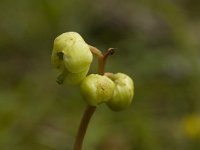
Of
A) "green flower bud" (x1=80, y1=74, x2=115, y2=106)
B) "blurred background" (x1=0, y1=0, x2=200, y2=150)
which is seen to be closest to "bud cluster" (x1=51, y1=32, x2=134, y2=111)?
"green flower bud" (x1=80, y1=74, x2=115, y2=106)

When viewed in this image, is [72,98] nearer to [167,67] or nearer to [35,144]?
[35,144]

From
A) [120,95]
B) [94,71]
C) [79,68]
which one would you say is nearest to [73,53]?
[79,68]

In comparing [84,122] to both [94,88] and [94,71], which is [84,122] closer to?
[94,88]

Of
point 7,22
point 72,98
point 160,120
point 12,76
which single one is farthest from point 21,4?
point 160,120

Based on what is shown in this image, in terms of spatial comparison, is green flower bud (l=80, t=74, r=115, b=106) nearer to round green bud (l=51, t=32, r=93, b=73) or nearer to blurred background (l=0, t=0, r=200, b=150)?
round green bud (l=51, t=32, r=93, b=73)

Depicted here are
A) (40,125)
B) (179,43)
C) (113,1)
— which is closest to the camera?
(40,125)

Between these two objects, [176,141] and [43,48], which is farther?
[43,48]
